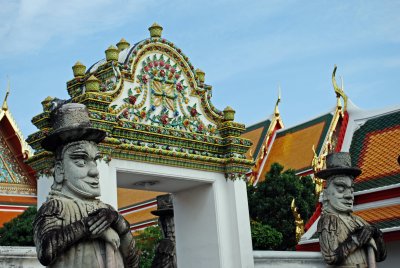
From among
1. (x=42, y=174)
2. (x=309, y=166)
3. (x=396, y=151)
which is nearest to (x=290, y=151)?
(x=309, y=166)

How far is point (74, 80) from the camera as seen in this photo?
1026 centimetres

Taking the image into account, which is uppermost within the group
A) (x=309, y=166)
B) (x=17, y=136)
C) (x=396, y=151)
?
(x=17, y=136)

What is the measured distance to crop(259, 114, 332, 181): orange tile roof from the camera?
24.5m

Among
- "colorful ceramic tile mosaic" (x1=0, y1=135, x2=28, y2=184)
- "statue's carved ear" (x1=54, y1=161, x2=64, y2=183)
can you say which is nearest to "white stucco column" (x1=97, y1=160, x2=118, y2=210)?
"statue's carved ear" (x1=54, y1=161, x2=64, y2=183)

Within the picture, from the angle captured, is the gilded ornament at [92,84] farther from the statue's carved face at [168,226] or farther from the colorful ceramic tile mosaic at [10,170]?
the colorful ceramic tile mosaic at [10,170]

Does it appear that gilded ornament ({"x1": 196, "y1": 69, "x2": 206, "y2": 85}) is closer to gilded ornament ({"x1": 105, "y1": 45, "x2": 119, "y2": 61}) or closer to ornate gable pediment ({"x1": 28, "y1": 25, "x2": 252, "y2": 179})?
ornate gable pediment ({"x1": 28, "y1": 25, "x2": 252, "y2": 179})

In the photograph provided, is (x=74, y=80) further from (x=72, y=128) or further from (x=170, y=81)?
(x=72, y=128)

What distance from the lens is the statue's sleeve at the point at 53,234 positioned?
221 inches

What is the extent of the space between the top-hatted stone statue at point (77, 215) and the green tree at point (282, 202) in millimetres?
14445

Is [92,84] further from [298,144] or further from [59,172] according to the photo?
[298,144]

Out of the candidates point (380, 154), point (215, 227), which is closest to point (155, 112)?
point (215, 227)

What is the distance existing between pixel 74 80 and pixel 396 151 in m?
7.29

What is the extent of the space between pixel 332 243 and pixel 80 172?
341cm

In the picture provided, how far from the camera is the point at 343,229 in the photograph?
8445 mm
